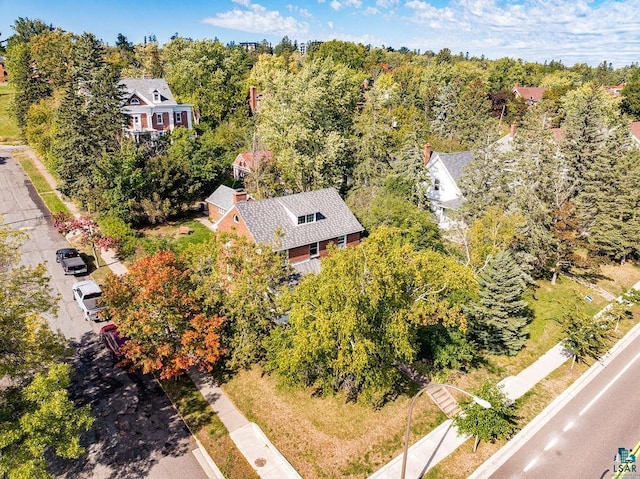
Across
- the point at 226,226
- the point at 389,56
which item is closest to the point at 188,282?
the point at 226,226

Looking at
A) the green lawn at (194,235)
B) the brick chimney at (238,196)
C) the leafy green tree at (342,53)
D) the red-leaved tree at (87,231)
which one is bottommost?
the green lawn at (194,235)

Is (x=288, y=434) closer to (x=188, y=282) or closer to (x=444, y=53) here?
(x=188, y=282)

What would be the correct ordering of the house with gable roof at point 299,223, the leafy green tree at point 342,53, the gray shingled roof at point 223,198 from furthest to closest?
the leafy green tree at point 342,53 < the gray shingled roof at point 223,198 < the house with gable roof at point 299,223

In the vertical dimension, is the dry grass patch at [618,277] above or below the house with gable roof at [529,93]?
below

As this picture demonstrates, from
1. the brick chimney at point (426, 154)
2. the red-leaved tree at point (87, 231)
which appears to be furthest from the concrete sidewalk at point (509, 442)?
the red-leaved tree at point (87, 231)

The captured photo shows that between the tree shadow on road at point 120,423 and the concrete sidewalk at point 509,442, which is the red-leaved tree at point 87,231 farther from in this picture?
the concrete sidewalk at point 509,442

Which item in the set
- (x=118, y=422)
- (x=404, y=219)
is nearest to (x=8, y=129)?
(x=404, y=219)

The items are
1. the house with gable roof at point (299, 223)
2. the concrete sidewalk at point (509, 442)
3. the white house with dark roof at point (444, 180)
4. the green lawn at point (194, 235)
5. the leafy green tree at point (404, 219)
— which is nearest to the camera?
the concrete sidewalk at point (509, 442)
